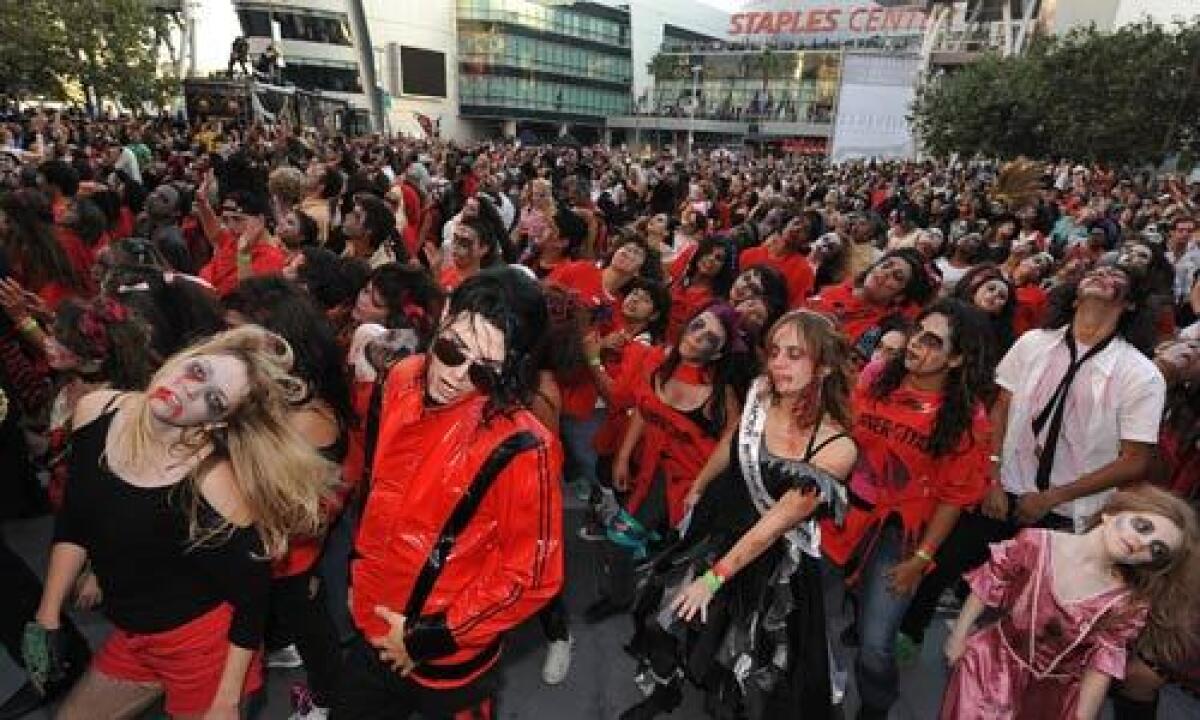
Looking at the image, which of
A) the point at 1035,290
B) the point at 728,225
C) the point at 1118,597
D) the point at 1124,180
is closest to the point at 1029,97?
the point at 1124,180

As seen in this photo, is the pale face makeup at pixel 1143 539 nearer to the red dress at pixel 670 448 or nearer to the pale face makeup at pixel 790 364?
the pale face makeup at pixel 790 364

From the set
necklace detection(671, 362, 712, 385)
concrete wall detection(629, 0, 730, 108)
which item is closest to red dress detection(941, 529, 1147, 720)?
necklace detection(671, 362, 712, 385)

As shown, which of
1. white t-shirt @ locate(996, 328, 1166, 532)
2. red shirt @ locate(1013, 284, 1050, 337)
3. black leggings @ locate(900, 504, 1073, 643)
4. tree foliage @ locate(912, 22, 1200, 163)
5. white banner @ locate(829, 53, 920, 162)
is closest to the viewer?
white t-shirt @ locate(996, 328, 1166, 532)

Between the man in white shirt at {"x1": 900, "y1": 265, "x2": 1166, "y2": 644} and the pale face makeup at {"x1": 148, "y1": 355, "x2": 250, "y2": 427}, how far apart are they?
3.21m

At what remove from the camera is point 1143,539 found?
228cm

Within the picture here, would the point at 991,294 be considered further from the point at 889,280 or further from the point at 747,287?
the point at 747,287

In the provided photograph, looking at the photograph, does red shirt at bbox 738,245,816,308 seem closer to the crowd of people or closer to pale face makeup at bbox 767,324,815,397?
the crowd of people

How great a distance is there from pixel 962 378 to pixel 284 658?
3.30 metres

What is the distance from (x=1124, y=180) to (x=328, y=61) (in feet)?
185

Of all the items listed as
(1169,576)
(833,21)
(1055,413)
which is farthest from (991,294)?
(833,21)

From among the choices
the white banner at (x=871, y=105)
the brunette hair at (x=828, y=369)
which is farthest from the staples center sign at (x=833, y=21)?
the brunette hair at (x=828, y=369)

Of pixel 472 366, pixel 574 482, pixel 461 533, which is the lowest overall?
pixel 574 482

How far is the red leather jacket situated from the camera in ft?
6.79

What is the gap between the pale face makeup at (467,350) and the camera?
2.09 meters
